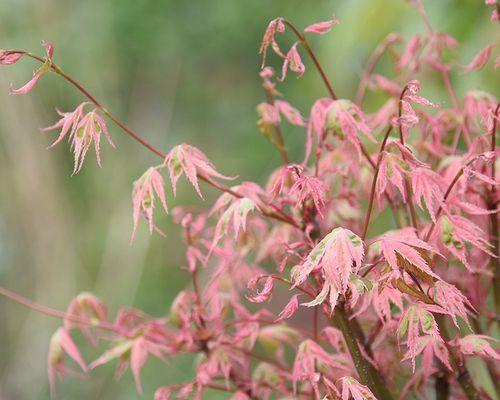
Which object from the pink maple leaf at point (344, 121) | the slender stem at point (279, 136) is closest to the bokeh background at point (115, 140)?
the slender stem at point (279, 136)

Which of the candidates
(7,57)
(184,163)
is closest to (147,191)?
(184,163)

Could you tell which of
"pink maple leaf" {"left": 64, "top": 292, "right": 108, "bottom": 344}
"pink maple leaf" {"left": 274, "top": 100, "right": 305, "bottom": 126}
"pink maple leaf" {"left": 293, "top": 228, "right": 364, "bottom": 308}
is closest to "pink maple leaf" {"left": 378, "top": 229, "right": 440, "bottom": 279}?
"pink maple leaf" {"left": 293, "top": 228, "right": 364, "bottom": 308}

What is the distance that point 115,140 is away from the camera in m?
2.85

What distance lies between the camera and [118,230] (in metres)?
2.64

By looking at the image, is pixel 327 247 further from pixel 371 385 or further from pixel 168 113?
pixel 168 113

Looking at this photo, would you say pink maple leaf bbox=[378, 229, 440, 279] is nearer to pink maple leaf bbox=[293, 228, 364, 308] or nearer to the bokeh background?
pink maple leaf bbox=[293, 228, 364, 308]

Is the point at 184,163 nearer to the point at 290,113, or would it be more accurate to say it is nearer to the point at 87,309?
the point at 290,113

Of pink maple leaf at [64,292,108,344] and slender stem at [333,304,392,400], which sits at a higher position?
pink maple leaf at [64,292,108,344]

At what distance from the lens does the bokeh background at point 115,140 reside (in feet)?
8.32

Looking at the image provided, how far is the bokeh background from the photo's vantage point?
8.32ft

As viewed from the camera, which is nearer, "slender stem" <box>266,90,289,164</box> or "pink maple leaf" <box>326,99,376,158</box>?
"pink maple leaf" <box>326,99,376,158</box>

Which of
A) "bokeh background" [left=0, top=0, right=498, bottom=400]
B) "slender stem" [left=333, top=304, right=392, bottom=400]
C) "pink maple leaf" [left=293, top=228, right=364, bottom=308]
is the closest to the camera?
"pink maple leaf" [left=293, top=228, right=364, bottom=308]

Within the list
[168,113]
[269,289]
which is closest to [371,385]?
[269,289]

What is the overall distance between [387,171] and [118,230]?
2.08 meters
